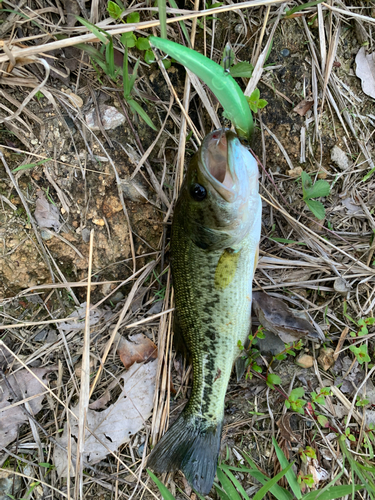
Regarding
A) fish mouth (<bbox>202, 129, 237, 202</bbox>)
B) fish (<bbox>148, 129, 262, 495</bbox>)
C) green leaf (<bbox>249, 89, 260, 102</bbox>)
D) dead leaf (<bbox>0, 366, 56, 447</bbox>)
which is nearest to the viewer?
fish mouth (<bbox>202, 129, 237, 202</bbox>)

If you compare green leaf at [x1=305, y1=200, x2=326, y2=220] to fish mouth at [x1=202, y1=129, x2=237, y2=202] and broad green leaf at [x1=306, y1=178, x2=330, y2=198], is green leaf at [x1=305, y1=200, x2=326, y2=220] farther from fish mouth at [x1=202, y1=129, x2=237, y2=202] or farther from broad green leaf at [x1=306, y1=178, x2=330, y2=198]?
fish mouth at [x1=202, y1=129, x2=237, y2=202]

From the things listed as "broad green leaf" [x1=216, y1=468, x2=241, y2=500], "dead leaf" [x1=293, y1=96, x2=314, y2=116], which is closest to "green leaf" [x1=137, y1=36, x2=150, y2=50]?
"dead leaf" [x1=293, y1=96, x2=314, y2=116]

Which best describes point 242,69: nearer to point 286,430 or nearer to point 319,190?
point 319,190

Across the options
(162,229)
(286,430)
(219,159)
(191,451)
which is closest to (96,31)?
(219,159)

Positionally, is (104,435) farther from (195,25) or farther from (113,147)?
(195,25)

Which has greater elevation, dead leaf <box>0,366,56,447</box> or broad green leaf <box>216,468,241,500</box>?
dead leaf <box>0,366,56,447</box>

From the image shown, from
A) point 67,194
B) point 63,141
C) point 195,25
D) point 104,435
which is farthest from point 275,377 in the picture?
point 195,25

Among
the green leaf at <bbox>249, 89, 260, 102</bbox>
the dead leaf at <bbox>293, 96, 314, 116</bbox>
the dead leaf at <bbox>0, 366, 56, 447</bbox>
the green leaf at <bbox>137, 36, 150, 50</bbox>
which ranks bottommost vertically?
the dead leaf at <bbox>0, 366, 56, 447</bbox>
